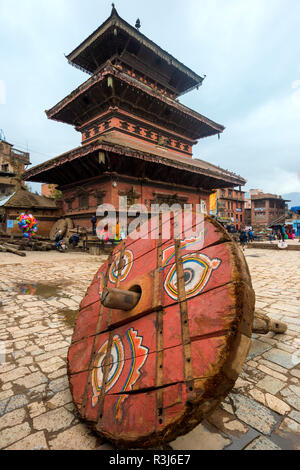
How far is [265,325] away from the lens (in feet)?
7.84

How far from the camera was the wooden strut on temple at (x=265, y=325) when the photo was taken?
2.31 meters

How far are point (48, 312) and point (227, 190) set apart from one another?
44.3 meters

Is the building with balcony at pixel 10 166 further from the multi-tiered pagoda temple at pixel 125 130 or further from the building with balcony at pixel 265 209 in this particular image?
the building with balcony at pixel 265 209

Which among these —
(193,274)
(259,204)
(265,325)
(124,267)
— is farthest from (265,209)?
(193,274)

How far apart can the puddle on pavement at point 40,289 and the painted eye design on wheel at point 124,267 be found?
2.95 metres

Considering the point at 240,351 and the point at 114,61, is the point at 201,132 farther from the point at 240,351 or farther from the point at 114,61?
the point at 240,351

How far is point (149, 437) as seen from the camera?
1058 millimetres

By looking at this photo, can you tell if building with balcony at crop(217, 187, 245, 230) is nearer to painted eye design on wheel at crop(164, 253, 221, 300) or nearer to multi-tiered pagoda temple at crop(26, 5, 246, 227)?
multi-tiered pagoda temple at crop(26, 5, 246, 227)

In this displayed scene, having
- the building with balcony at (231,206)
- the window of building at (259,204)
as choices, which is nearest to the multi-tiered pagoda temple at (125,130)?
the building with balcony at (231,206)

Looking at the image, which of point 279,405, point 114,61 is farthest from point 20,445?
point 114,61

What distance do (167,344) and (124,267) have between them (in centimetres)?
100

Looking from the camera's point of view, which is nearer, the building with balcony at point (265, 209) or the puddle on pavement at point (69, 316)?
the puddle on pavement at point (69, 316)

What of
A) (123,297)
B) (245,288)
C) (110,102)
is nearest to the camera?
(245,288)

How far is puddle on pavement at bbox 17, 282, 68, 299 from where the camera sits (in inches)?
188
